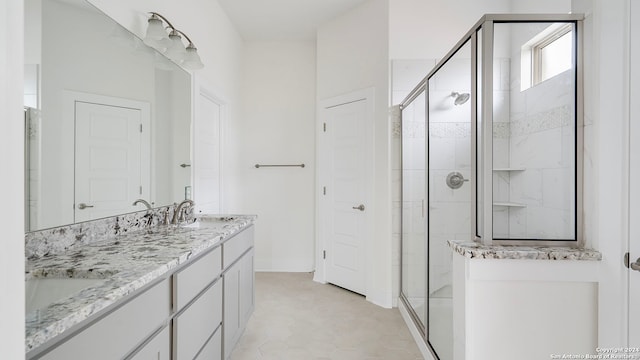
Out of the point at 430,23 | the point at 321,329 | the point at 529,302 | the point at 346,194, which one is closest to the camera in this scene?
the point at 529,302

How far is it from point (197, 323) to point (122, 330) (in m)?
0.57

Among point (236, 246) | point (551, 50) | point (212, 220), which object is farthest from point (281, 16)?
point (551, 50)

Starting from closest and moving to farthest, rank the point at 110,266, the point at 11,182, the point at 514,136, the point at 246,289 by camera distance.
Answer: the point at 11,182, the point at 110,266, the point at 514,136, the point at 246,289

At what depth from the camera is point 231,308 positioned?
1933 millimetres

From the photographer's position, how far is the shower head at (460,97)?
1651mm

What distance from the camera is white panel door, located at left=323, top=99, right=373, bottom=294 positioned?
318 cm

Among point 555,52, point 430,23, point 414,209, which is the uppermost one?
point 430,23

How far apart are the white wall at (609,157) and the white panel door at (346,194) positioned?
6.35ft

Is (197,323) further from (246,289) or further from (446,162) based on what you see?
(446,162)

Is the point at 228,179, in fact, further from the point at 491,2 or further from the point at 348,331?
the point at 491,2

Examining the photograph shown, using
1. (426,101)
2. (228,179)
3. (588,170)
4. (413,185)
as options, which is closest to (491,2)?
(426,101)

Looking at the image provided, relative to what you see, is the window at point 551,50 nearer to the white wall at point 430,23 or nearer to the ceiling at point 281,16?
the white wall at point 430,23

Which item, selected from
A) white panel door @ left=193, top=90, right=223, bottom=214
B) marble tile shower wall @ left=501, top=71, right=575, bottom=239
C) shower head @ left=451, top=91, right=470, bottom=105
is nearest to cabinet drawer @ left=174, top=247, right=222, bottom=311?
white panel door @ left=193, top=90, right=223, bottom=214

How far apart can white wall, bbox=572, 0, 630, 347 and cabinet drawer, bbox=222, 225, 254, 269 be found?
5.96ft
